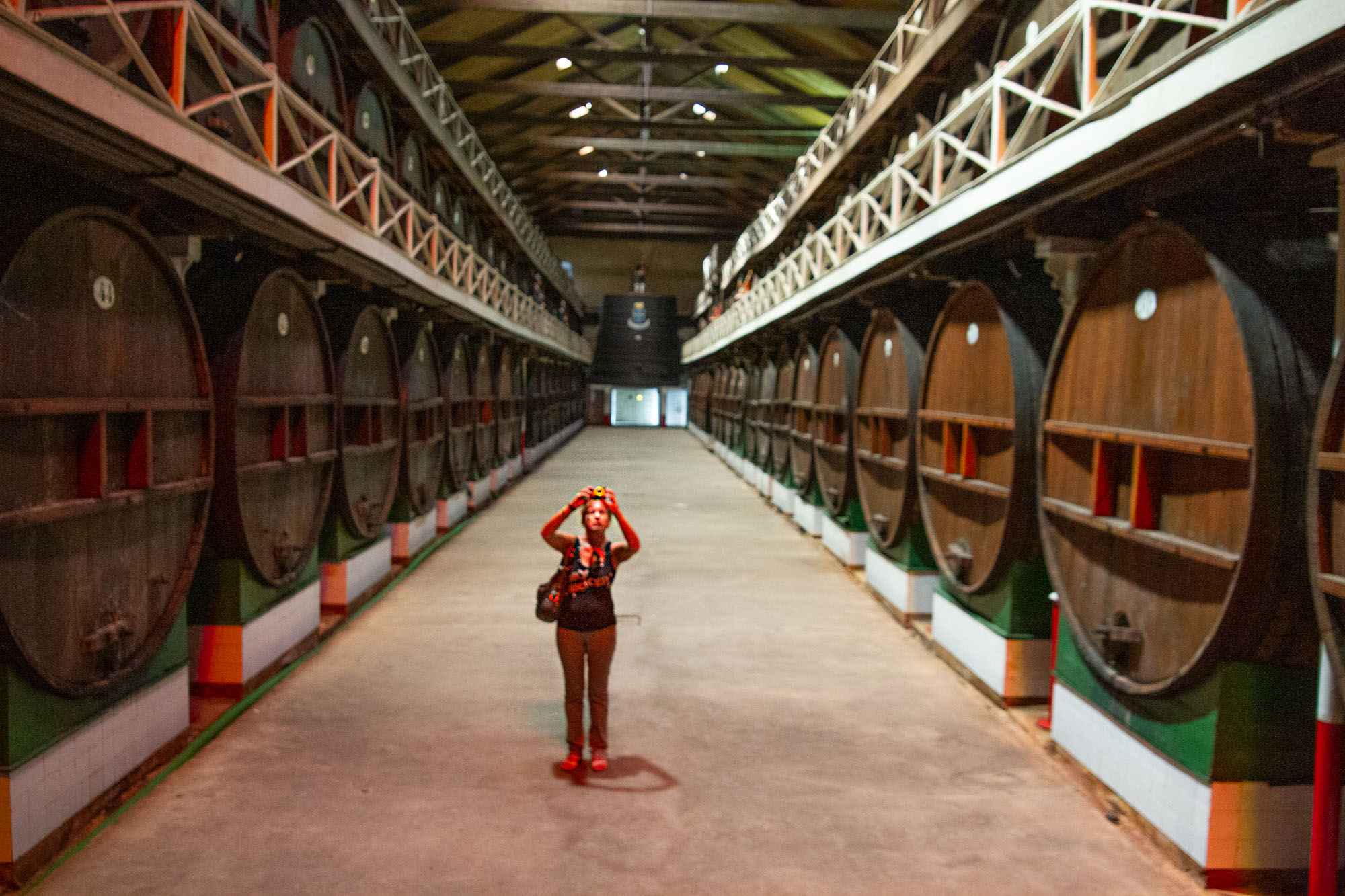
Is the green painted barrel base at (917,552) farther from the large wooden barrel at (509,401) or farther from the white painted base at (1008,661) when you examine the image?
the large wooden barrel at (509,401)

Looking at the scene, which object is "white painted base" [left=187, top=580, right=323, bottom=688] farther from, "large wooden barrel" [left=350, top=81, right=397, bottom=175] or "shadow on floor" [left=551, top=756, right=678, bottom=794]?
"large wooden barrel" [left=350, top=81, right=397, bottom=175]

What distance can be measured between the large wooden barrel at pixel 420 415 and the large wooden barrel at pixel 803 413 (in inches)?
177

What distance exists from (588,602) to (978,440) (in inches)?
118

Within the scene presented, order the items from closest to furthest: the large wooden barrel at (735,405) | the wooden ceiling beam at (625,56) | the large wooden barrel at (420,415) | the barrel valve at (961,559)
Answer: the barrel valve at (961,559)
the large wooden barrel at (420,415)
the wooden ceiling beam at (625,56)
the large wooden barrel at (735,405)

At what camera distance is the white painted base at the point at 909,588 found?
7590 mm

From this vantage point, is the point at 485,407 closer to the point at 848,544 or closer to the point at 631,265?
the point at 848,544

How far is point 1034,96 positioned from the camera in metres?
4.39

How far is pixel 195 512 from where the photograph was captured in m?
4.93

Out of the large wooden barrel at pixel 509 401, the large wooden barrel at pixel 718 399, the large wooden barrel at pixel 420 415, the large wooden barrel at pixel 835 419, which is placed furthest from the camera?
the large wooden barrel at pixel 718 399

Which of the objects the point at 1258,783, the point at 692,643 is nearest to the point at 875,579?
the point at 692,643

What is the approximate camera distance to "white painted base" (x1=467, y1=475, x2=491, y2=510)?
13609 mm

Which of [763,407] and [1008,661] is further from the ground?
[763,407]

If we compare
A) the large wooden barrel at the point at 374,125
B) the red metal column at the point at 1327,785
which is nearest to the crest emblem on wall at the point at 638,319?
the large wooden barrel at the point at 374,125

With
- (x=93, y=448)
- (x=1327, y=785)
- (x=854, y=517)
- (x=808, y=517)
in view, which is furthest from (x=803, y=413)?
(x=93, y=448)
